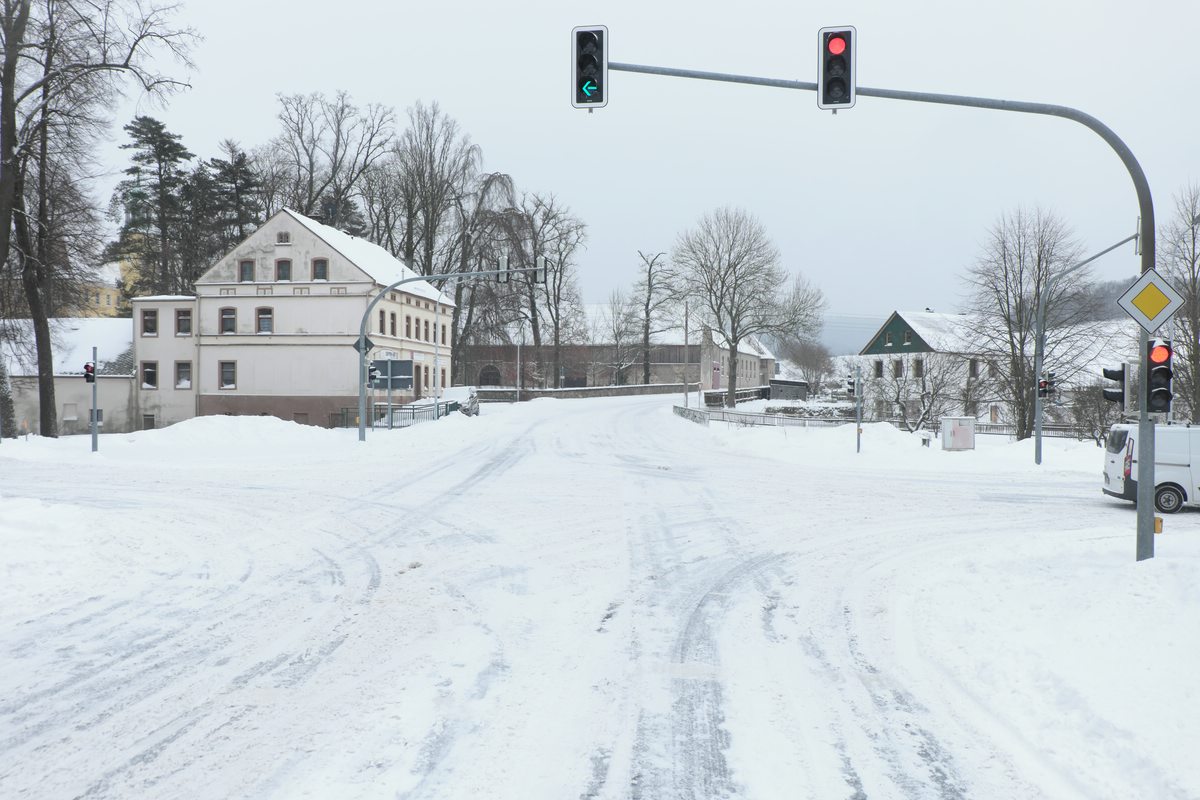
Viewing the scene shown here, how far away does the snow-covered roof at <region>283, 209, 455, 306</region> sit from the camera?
147 ft

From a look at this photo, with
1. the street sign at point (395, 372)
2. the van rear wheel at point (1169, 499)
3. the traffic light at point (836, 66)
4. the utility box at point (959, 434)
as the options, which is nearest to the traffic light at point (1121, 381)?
the traffic light at point (836, 66)

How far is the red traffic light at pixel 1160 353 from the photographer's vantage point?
901 centimetres

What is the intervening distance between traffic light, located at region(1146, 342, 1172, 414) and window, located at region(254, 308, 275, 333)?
142 feet

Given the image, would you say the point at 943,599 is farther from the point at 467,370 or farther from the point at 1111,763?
the point at 467,370

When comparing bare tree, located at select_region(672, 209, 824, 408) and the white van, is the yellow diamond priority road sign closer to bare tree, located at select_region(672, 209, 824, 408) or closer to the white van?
the white van

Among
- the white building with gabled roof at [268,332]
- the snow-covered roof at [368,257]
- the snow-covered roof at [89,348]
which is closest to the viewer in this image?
the snow-covered roof at [89,348]

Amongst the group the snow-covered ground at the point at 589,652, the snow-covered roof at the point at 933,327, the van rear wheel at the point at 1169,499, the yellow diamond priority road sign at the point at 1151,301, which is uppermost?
the snow-covered roof at the point at 933,327

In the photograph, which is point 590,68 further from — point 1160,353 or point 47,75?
point 47,75

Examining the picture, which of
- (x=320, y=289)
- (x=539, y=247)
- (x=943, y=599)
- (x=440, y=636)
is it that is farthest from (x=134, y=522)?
(x=539, y=247)

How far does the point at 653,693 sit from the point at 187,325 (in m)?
46.7

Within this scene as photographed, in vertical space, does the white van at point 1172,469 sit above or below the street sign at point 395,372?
below

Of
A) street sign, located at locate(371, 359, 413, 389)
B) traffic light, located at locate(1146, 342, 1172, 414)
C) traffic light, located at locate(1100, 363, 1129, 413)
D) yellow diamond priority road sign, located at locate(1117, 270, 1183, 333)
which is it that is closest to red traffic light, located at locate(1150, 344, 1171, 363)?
traffic light, located at locate(1146, 342, 1172, 414)

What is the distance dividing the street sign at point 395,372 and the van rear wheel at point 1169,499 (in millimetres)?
22577

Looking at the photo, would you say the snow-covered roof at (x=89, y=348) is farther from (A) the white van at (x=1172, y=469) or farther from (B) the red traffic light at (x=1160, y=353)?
(B) the red traffic light at (x=1160, y=353)
